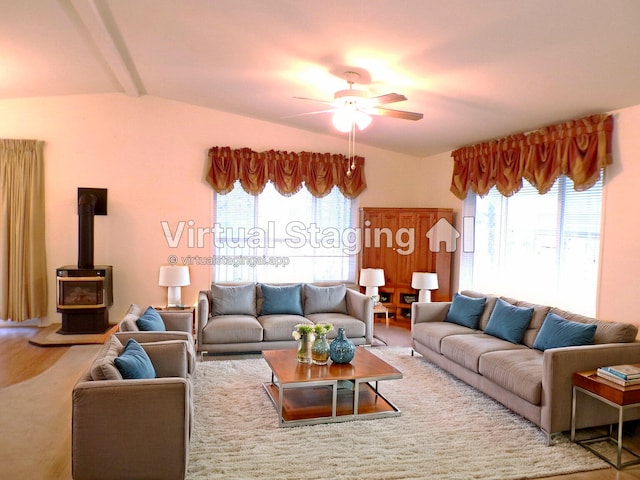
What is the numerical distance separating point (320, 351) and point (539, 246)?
2811 mm

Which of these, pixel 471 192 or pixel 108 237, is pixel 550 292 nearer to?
pixel 471 192

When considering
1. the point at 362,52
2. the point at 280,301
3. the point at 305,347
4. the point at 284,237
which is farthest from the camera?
the point at 284,237

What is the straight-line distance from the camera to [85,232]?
5.88 meters

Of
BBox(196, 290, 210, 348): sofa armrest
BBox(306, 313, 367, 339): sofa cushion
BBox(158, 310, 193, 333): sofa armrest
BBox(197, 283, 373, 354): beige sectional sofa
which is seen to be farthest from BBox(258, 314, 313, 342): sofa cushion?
BBox(158, 310, 193, 333): sofa armrest

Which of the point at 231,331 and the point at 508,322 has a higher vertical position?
the point at 508,322

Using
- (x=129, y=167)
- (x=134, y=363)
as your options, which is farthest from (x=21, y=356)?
(x=134, y=363)

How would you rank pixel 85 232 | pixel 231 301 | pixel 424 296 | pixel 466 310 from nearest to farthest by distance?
1. pixel 466 310
2. pixel 231 301
3. pixel 85 232
4. pixel 424 296

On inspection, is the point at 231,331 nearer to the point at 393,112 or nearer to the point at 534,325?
the point at 393,112

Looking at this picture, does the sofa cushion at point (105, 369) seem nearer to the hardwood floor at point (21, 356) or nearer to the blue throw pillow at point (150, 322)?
the blue throw pillow at point (150, 322)

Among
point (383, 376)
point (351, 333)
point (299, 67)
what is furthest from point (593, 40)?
point (351, 333)

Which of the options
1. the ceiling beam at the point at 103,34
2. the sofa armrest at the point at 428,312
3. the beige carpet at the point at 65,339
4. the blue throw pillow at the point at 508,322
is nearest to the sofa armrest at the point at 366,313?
the sofa armrest at the point at 428,312

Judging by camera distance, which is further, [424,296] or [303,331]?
[424,296]

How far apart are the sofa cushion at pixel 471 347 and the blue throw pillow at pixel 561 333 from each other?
27 centimetres

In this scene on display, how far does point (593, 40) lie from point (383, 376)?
2.72m
